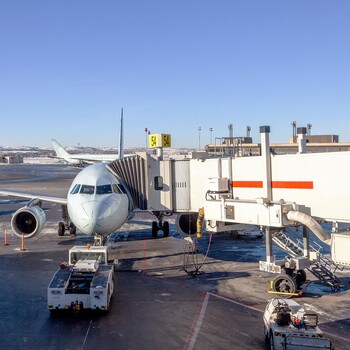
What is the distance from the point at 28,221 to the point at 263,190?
57.1ft

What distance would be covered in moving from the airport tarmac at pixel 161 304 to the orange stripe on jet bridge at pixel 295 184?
15.5 feet

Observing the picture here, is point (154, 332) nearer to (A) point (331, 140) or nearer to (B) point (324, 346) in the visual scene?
(B) point (324, 346)

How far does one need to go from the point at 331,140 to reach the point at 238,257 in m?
55.2

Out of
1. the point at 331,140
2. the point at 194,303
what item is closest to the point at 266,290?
the point at 194,303

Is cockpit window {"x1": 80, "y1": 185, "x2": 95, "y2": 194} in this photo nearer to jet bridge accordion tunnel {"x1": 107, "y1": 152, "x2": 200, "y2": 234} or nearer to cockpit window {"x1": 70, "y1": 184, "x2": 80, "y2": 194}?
cockpit window {"x1": 70, "y1": 184, "x2": 80, "y2": 194}

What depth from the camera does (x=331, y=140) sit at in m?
74.3

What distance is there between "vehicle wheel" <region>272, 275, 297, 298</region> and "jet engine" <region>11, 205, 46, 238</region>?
16.1 m

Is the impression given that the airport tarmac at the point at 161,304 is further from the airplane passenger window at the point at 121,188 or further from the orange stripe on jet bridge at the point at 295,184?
the orange stripe on jet bridge at the point at 295,184

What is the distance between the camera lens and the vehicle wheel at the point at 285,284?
705 inches

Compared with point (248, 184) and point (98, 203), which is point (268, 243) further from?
point (98, 203)

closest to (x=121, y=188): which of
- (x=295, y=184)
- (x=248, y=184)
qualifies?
(x=248, y=184)

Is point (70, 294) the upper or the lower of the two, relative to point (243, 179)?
lower

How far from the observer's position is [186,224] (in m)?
26.6

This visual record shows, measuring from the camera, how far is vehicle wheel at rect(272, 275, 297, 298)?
17906 mm
